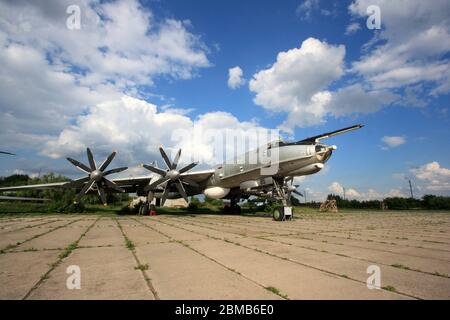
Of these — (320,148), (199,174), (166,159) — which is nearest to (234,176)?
(199,174)

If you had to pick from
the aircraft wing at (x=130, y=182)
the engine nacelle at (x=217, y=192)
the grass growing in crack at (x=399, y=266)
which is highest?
the aircraft wing at (x=130, y=182)

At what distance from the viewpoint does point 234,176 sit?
20.0 m

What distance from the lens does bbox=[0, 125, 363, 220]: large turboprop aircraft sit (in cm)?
1468

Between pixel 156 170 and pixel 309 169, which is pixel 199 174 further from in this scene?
pixel 309 169

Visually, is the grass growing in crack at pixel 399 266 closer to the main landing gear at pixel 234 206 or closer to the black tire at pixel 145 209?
the main landing gear at pixel 234 206

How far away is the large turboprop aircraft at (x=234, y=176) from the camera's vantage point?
14680mm

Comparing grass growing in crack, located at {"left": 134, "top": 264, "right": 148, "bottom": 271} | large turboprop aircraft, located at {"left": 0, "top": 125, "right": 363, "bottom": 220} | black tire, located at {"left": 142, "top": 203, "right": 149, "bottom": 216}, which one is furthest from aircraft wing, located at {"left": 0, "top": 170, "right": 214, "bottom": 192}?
grass growing in crack, located at {"left": 134, "top": 264, "right": 148, "bottom": 271}

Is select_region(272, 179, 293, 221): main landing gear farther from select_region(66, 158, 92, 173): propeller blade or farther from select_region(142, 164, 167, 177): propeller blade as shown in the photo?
select_region(66, 158, 92, 173): propeller blade

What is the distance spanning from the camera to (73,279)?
3850mm

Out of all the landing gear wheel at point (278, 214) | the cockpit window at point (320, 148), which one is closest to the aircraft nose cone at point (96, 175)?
the landing gear wheel at point (278, 214)

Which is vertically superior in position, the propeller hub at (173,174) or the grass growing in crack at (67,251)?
the propeller hub at (173,174)

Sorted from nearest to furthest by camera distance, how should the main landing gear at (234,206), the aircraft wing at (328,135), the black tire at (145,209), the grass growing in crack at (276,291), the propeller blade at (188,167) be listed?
the grass growing in crack at (276,291) → the aircraft wing at (328,135) → the propeller blade at (188,167) → the black tire at (145,209) → the main landing gear at (234,206)
